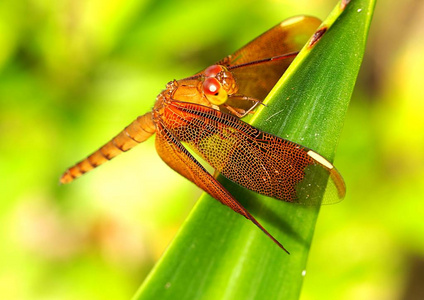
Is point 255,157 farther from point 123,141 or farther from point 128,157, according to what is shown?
point 128,157

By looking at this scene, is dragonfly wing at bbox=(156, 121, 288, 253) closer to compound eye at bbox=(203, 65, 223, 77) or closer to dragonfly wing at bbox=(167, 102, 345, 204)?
dragonfly wing at bbox=(167, 102, 345, 204)

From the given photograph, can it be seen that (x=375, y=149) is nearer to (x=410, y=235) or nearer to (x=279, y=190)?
(x=410, y=235)

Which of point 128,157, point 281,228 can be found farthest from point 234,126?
point 128,157

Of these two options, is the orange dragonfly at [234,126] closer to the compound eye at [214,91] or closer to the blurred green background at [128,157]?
the compound eye at [214,91]

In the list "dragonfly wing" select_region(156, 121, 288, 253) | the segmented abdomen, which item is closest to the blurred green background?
the segmented abdomen

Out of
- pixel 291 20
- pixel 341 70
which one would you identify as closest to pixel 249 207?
pixel 341 70

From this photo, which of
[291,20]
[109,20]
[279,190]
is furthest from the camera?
[109,20]
